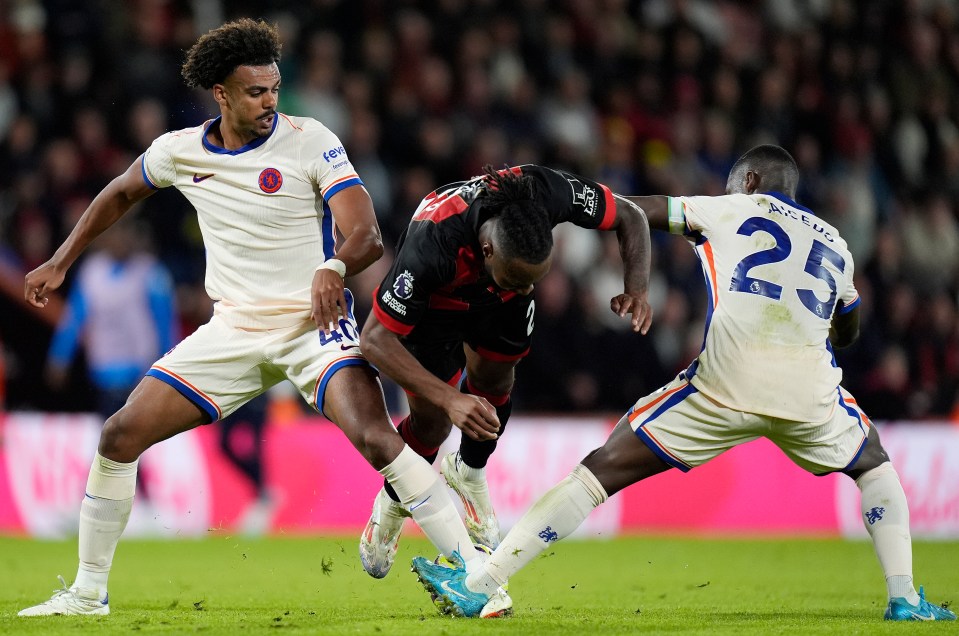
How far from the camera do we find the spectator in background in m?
10.9

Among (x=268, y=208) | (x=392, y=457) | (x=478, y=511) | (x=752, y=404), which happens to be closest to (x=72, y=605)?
(x=392, y=457)

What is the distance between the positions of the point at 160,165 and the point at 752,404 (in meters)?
2.97

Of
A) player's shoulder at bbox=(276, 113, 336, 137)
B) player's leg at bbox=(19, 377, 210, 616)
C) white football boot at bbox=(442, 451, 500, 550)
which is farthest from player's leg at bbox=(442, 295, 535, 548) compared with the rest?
player's leg at bbox=(19, 377, 210, 616)

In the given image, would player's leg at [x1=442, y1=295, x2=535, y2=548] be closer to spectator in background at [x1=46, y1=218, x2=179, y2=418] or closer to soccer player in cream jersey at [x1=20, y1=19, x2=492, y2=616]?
soccer player in cream jersey at [x1=20, y1=19, x2=492, y2=616]

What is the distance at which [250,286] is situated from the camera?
19.7ft

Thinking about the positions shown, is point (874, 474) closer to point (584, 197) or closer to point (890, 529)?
point (890, 529)

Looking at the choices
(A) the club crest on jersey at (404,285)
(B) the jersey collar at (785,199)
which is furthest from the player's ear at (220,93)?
(B) the jersey collar at (785,199)

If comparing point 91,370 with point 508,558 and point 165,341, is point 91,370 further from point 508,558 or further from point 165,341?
point 508,558

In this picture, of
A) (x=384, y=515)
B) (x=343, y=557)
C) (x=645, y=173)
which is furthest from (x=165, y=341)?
(x=645, y=173)

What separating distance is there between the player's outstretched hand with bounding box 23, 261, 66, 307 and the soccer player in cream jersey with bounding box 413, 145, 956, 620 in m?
2.21

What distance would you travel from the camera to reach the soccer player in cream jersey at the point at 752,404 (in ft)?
18.8

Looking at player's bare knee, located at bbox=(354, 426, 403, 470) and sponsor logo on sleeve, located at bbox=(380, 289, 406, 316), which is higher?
sponsor logo on sleeve, located at bbox=(380, 289, 406, 316)

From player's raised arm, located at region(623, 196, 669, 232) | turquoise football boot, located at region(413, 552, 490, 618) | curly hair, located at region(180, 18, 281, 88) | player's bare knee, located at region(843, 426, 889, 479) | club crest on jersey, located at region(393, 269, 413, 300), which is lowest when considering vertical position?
turquoise football boot, located at region(413, 552, 490, 618)

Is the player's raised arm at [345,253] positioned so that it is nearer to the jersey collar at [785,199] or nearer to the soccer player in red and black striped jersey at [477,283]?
the soccer player in red and black striped jersey at [477,283]
